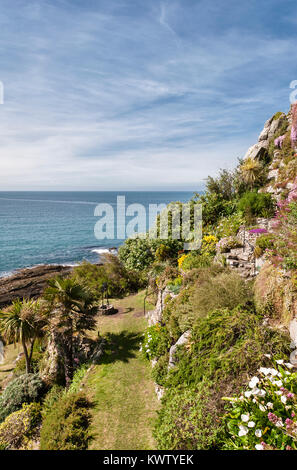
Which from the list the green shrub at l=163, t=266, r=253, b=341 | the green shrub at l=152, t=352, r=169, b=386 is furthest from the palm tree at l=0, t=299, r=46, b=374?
the green shrub at l=163, t=266, r=253, b=341

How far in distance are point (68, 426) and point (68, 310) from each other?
4580mm

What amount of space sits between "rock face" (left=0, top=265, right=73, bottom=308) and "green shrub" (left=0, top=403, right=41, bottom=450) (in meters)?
17.0

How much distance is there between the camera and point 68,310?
35.4 ft

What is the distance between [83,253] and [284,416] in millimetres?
45478

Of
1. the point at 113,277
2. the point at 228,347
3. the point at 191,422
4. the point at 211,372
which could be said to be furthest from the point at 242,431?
the point at 113,277

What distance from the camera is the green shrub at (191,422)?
4.72 meters

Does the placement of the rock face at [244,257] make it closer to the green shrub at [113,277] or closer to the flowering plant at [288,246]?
the flowering plant at [288,246]

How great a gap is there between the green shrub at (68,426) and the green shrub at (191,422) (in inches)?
96.0

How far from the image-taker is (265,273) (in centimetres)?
768

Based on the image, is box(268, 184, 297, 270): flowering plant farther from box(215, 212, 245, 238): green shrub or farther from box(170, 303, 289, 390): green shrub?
box(215, 212, 245, 238): green shrub

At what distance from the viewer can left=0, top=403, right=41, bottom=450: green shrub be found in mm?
8125

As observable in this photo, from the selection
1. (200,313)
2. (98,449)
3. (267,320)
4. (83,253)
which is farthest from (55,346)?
(83,253)

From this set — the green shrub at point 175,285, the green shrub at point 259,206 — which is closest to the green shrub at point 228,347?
the green shrub at point 175,285

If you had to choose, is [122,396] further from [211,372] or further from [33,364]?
[33,364]
